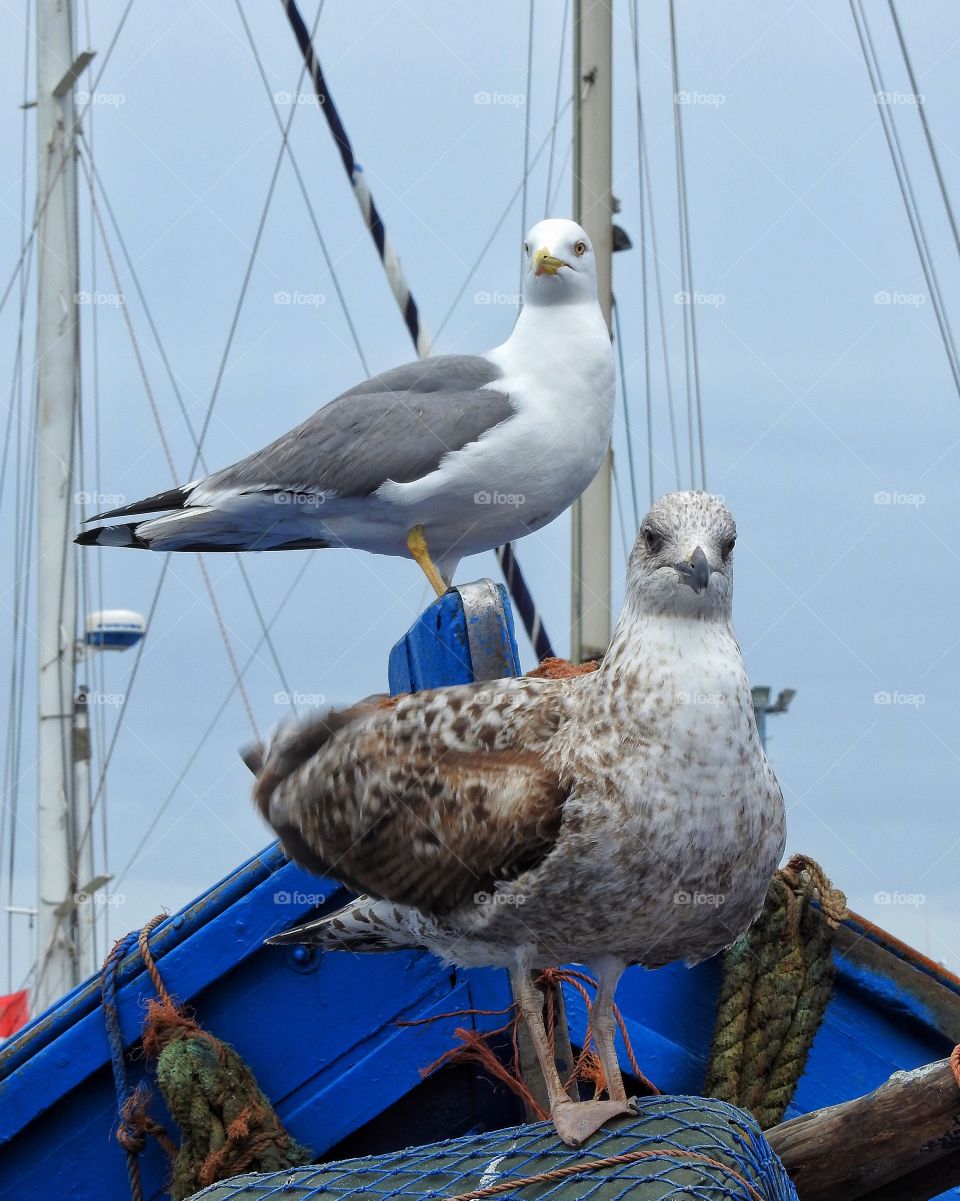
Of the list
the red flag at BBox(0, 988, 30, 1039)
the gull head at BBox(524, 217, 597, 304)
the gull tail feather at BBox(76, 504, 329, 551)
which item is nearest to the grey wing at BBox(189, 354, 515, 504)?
the gull tail feather at BBox(76, 504, 329, 551)

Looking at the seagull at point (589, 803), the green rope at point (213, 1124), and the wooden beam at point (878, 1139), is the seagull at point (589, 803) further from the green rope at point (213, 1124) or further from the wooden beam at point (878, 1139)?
the green rope at point (213, 1124)

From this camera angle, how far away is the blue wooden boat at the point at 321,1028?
560 centimetres

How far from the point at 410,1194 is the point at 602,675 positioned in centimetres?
140

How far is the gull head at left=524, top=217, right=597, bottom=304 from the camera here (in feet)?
22.6

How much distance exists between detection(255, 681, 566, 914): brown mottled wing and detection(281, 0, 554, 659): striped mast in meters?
3.76

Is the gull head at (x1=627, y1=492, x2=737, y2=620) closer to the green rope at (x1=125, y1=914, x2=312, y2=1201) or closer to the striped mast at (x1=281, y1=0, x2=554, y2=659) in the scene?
the green rope at (x1=125, y1=914, x2=312, y2=1201)

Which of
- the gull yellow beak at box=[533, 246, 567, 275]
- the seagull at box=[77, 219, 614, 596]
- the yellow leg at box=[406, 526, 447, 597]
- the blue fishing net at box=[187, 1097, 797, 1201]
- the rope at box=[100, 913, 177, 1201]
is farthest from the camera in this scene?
the gull yellow beak at box=[533, 246, 567, 275]

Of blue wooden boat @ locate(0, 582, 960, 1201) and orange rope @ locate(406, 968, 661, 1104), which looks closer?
orange rope @ locate(406, 968, 661, 1104)

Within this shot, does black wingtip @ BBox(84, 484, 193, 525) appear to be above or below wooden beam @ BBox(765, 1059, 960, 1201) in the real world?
above

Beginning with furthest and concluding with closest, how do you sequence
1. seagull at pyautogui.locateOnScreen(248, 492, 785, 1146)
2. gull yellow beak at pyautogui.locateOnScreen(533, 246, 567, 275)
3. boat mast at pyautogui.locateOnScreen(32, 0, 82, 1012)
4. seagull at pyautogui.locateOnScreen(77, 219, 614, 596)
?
boat mast at pyautogui.locateOnScreen(32, 0, 82, 1012) → gull yellow beak at pyautogui.locateOnScreen(533, 246, 567, 275) → seagull at pyautogui.locateOnScreen(77, 219, 614, 596) → seagull at pyautogui.locateOnScreen(248, 492, 785, 1146)

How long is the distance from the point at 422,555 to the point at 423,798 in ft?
7.69

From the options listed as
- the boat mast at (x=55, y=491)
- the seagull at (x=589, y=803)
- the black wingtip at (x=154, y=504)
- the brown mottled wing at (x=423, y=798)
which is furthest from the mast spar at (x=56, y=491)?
the seagull at (x=589, y=803)

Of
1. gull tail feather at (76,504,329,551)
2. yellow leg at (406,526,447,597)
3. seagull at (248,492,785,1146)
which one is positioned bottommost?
seagull at (248,492,785,1146)

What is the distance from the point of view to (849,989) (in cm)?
598
